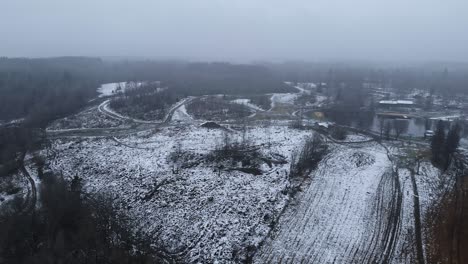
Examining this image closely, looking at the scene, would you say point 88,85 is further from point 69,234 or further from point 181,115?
point 69,234

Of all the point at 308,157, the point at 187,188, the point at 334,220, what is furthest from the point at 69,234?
the point at 308,157

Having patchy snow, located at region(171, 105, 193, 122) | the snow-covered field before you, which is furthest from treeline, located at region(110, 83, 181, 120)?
the snow-covered field

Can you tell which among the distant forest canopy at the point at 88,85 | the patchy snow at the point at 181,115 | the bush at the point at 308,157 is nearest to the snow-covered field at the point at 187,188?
the bush at the point at 308,157

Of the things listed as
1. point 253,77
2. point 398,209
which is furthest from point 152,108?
point 253,77

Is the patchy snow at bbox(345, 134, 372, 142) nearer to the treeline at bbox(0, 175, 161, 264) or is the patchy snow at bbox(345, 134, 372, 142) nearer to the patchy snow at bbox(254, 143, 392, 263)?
the patchy snow at bbox(254, 143, 392, 263)

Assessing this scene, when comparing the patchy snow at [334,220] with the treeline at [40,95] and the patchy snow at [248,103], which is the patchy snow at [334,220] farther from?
the treeline at [40,95]

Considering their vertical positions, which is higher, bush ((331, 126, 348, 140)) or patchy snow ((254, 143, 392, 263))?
bush ((331, 126, 348, 140))
